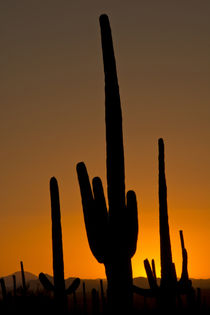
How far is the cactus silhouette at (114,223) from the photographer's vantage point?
10.4m

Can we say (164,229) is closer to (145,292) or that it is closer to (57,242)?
(145,292)

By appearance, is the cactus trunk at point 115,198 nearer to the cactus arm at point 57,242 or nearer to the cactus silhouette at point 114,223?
the cactus silhouette at point 114,223

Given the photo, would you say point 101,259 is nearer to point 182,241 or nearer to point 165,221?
point 165,221

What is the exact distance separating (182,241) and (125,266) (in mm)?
9396

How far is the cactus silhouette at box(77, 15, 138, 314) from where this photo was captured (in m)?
10.4

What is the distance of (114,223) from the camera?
10570mm

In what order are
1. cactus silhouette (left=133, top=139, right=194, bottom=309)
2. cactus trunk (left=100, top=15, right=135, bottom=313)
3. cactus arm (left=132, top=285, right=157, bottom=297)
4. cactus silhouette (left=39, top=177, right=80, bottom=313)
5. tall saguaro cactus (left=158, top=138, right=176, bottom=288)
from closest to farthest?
cactus trunk (left=100, top=15, right=135, bottom=313), cactus arm (left=132, top=285, right=157, bottom=297), cactus silhouette (left=39, top=177, right=80, bottom=313), cactus silhouette (left=133, top=139, right=194, bottom=309), tall saguaro cactus (left=158, top=138, right=176, bottom=288)

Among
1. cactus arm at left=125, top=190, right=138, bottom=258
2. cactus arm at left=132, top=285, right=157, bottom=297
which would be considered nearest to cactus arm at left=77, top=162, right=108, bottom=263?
cactus arm at left=125, top=190, right=138, bottom=258

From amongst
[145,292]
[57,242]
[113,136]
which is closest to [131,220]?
[113,136]

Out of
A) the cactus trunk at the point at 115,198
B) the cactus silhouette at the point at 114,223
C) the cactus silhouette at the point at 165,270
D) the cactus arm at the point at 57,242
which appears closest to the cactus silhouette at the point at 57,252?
the cactus arm at the point at 57,242

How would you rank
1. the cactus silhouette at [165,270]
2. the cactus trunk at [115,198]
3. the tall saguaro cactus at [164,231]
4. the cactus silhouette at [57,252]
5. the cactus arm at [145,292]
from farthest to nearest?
the tall saguaro cactus at [164,231] < the cactus silhouette at [165,270] < the cactus silhouette at [57,252] < the cactus arm at [145,292] < the cactus trunk at [115,198]

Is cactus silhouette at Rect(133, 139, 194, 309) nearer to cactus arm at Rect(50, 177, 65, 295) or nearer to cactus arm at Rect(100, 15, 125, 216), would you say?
cactus arm at Rect(50, 177, 65, 295)

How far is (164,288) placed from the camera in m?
15.9

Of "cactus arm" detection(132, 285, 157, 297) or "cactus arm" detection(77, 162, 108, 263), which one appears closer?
"cactus arm" detection(77, 162, 108, 263)
